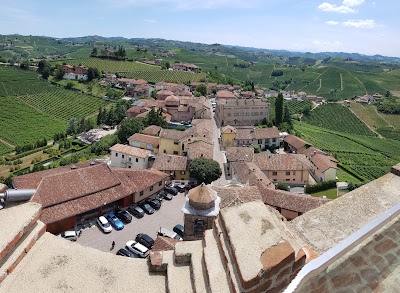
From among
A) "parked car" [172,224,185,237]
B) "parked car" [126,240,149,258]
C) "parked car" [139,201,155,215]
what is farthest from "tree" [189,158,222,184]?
"parked car" [126,240,149,258]

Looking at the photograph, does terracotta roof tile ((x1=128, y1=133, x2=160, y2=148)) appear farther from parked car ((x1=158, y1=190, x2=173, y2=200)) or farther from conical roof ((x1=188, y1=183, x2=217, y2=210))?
conical roof ((x1=188, y1=183, x2=217, y2=210))

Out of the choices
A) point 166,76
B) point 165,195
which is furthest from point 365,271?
point 166,76

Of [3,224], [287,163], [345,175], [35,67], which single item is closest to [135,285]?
[3,224]

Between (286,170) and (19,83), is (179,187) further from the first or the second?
(19,83)

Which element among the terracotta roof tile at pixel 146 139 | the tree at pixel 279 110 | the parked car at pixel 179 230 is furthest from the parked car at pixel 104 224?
the tree at pixel 279 110

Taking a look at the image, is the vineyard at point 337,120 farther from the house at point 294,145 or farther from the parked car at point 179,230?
the parked car at point 179,230

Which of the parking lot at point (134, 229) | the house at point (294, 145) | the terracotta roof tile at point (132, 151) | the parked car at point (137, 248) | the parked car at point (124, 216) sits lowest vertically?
the parking lot at point (134, 229)

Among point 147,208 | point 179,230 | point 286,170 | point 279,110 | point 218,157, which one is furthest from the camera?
point 279,110
